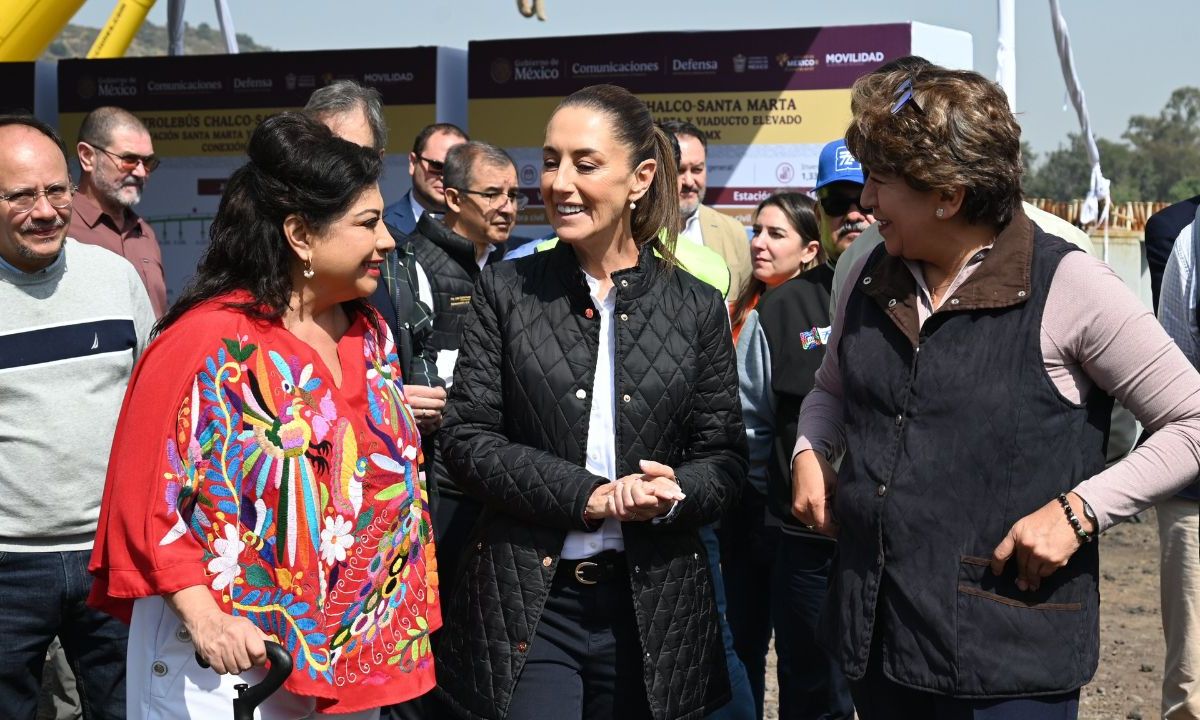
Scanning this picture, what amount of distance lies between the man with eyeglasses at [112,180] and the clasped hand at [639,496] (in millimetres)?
3727

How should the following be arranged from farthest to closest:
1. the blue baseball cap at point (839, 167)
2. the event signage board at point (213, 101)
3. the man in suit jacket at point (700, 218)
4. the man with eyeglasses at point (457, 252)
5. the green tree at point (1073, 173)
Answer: the green tree at point (1073, 173) < the event signage board at point (213, 101) < the man in suit jacket at point (700, 218) < the man with eyeglasses at point (457, 252) < the blue baseball cap at point (839, 167)

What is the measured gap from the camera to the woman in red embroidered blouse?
2490mm

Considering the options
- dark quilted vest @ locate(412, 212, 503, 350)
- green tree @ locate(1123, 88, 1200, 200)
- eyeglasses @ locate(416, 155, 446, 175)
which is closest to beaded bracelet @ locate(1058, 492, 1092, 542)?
dark quilted vest @ locate(412, 212, 503, 350)

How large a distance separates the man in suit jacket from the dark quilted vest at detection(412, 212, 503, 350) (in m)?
1.02

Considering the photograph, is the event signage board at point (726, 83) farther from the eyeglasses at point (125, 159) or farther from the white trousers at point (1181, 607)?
the white trousers at point (1181, 607)

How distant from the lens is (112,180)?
6.01m

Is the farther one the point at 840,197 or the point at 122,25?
the point at 122,25

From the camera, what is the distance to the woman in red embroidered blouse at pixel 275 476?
8.17 ft

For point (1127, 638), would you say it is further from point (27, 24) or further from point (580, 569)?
point (27, 24)

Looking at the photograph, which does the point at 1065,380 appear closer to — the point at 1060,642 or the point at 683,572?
the point at 1060,642

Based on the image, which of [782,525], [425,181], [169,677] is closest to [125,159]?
[425,181]

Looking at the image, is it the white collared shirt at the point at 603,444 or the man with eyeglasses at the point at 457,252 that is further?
the man with eyeglasses at the point at 457,252

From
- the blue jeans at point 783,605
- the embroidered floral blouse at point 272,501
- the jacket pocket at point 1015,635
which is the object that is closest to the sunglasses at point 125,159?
the blue jeans at point 783,605

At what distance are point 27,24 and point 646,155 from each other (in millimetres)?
9276
